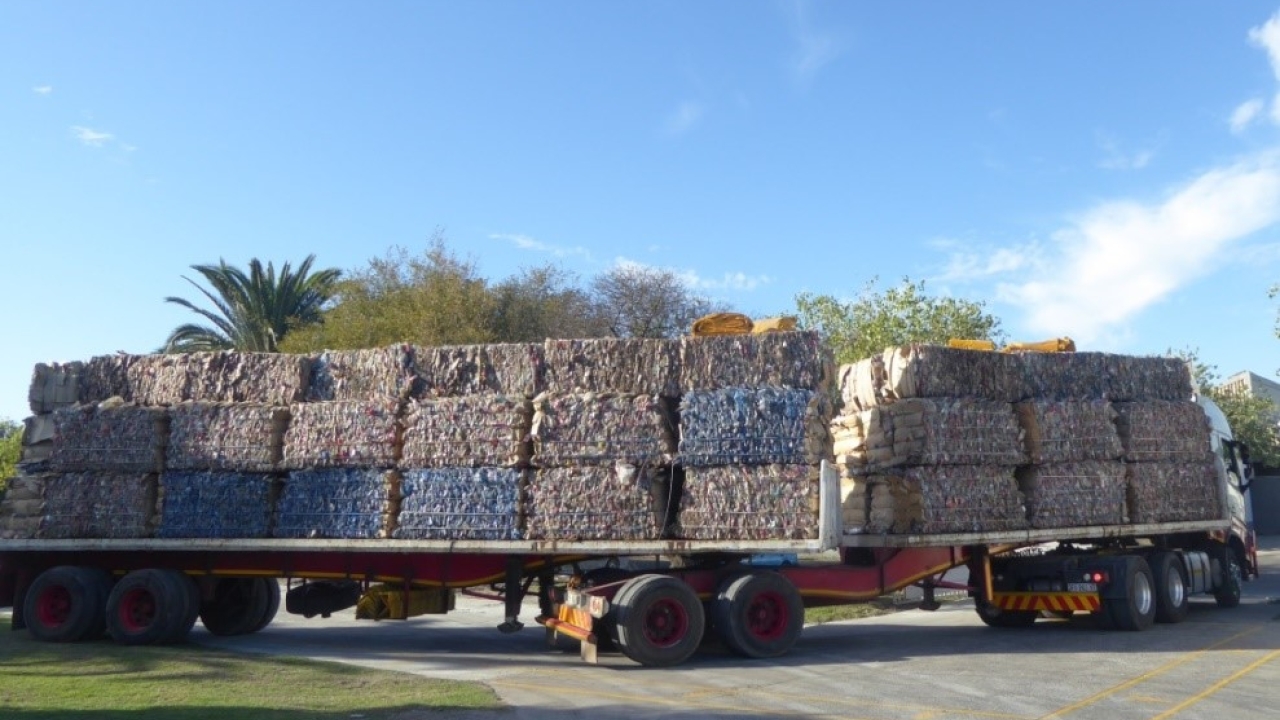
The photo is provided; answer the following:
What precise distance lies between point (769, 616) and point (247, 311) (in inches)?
1001

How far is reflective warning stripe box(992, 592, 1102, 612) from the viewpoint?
53.3 ft

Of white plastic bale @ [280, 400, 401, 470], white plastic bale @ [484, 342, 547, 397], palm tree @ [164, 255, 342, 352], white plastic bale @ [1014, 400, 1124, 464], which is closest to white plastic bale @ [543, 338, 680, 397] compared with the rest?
white plastic bale @ [484, 342, 547, 397]

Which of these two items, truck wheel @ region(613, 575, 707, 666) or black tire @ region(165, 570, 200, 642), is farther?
black tire @ region(165, 570, 200, 642)

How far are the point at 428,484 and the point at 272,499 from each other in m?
2.53

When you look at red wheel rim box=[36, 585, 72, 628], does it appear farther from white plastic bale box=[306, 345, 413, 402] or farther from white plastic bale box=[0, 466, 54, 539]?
white plastic bale box=[306, 345, 413, 402]

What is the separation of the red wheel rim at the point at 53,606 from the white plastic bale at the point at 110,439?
5.99 feet

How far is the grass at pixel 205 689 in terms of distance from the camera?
9.96 metres

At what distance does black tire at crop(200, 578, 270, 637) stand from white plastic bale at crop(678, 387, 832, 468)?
27.0 ft

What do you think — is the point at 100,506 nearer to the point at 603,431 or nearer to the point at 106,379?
the point at 106,379

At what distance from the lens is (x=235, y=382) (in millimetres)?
16047

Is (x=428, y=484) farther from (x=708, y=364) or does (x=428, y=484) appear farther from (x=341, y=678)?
(x=708, y=364)

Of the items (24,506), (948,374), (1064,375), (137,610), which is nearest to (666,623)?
(948,374)

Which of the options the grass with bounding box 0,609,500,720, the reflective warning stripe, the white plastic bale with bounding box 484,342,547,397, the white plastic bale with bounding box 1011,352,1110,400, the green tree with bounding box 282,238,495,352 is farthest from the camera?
the green tree with bounding box 282,238,495,352

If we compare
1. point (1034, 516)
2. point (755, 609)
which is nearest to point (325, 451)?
point (755, 609)
